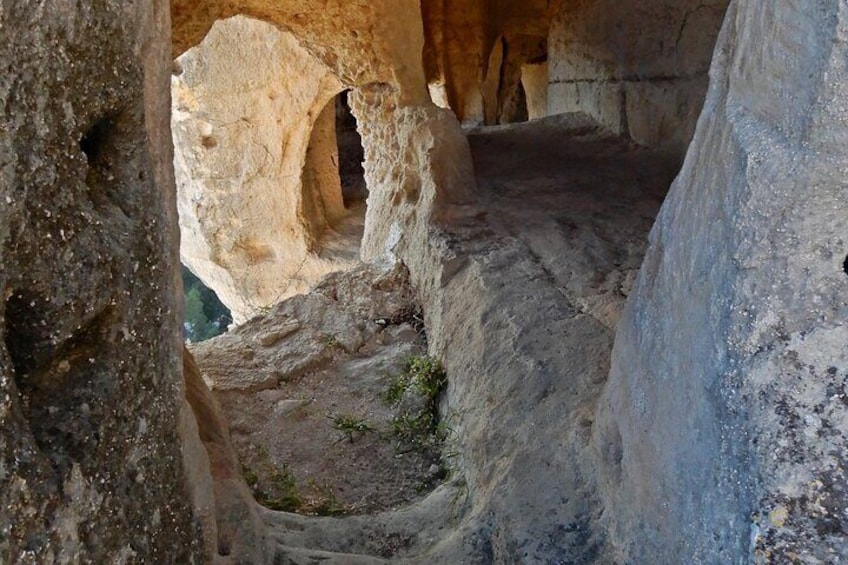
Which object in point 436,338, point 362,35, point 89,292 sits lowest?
point 436,338

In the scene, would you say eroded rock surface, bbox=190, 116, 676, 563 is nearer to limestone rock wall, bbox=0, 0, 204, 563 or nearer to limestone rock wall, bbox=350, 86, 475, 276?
limestone rock wall, bbox=350, 86, 475, 276

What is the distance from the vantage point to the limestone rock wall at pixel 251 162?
23.9ft

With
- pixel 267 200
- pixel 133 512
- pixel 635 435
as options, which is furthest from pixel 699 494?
pixel 267 200

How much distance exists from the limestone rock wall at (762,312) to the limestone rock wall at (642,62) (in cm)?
301

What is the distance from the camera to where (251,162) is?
7.70m

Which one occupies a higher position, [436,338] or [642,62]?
[642,62]

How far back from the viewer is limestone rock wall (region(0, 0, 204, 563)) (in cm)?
98

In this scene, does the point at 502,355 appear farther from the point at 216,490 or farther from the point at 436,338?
the point at 216,490

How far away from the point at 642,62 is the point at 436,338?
250 cm

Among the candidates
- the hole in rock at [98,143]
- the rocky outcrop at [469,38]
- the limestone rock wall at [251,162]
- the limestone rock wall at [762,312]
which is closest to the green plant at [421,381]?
the limestone rock wall at [762,312]

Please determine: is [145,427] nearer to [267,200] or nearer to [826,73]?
[826,73]

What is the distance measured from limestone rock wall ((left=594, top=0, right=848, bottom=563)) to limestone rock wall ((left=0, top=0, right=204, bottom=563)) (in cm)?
85

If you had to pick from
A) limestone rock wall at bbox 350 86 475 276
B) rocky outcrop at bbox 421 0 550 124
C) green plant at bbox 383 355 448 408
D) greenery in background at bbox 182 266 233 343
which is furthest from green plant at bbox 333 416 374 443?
greenery in background at bbox 182 266 233 343

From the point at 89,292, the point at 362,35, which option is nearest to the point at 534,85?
the point at 362,35
